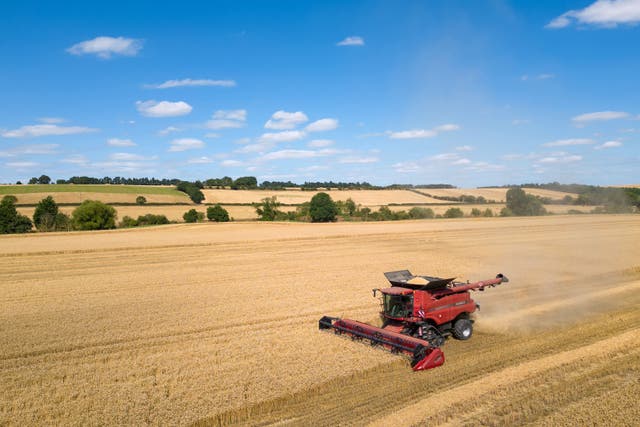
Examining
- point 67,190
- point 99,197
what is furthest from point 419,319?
point 67,190

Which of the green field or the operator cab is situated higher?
the green field

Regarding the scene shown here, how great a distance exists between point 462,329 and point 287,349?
5242mm

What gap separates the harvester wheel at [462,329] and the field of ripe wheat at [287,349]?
0.39 metres

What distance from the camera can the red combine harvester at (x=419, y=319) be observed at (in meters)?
11.6

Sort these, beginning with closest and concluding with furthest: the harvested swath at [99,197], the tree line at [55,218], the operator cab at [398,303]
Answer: the operator cab at [398,303]
the tree line at [55,218]
the harvested swath at [99,197]

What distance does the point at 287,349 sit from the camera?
41.0ft

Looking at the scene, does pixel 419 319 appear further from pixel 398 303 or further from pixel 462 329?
pixel 462 329

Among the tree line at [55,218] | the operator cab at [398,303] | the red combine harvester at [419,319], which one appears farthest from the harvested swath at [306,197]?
the operator cab at [398,303]

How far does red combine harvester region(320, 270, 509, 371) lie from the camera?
38.0ft

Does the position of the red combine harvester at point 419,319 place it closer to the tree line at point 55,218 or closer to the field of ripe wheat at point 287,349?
the field of ripe wheat at point 287,349

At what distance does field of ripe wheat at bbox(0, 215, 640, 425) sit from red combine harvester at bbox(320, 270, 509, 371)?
445mm

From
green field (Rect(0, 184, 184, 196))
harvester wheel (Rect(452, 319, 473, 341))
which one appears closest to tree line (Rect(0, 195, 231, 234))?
green field (Rect(0, 184, 184, 196))

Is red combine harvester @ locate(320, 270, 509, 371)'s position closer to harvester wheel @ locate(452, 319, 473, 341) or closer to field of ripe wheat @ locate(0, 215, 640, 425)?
harvester wheel @ locate(452, 319, 473, 341)

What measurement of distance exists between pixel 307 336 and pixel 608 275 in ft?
62.0
